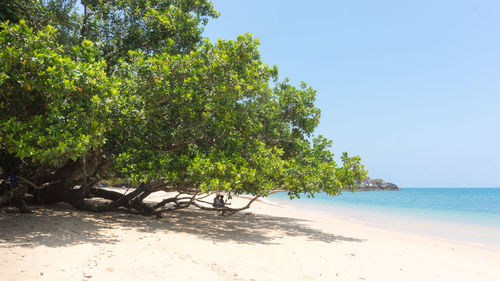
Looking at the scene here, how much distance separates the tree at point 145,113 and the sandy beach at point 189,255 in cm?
142

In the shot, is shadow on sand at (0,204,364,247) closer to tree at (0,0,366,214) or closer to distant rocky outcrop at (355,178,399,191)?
tree at (0,0,366,214)

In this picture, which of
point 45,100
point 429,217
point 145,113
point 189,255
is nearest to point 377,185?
point 429,217

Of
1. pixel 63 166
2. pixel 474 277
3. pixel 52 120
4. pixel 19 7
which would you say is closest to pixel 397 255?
pixel 474 277

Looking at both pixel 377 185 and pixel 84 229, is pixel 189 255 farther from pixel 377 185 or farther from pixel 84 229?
pixel 377 185

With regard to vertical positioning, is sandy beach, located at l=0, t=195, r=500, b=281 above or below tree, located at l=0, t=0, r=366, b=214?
below

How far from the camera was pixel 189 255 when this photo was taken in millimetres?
6383

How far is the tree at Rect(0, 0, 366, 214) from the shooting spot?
6.31m

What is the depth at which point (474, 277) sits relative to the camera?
7449 millimetres

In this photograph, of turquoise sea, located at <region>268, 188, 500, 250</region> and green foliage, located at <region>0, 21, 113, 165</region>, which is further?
turquoise sea, located at <region>268, 188, 500, 250</region>

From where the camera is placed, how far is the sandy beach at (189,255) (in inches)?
199

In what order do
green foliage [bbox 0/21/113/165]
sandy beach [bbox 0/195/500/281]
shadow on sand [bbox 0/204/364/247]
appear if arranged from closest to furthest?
sandy beach [bbox 0/195/500/281] < green foliage [bbox 0/21/113/165] < shadow on sand [bbox 0/204/364/247]

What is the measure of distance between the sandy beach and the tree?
1.42 metres

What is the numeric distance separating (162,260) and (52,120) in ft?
12.1

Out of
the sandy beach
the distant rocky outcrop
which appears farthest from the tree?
the distant rocky outcrop
